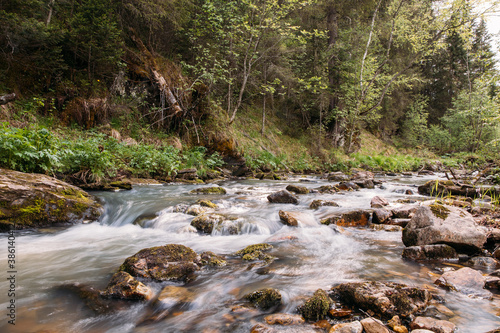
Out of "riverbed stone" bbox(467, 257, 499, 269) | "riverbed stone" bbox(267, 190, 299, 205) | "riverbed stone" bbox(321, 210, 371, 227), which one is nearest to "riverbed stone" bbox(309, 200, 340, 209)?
"riverbed stone" bbox(267, 190, 299, 205)

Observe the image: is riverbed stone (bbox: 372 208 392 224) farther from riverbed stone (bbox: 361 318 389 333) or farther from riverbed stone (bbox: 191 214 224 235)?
riverbed stone (bbox: 361 318 389 333)

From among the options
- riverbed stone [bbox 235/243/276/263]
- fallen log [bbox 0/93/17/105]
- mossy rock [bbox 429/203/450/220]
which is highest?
fallen log [bbox 0/93/17/105]

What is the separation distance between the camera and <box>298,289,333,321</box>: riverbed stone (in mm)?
2303

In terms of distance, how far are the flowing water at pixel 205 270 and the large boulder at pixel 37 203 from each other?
26 cm

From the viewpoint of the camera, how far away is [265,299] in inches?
101

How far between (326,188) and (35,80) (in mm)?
11677

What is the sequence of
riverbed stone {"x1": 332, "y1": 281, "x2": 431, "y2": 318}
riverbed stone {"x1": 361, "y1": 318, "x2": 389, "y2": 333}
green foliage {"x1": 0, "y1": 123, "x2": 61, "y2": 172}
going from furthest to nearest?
1. green foliage {"x1": 0, "y1": 123, "x2": 61, "y2": 172}
2. riverbed stone {"x1": 332, "y1": 281, "x2": 431, "y2": 318}
3. riverbed stone {"x1": 361, "y1": 318, "x2": 389, "y2": 333}

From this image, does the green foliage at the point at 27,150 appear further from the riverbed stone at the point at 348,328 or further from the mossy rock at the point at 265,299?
the riverbed stone at the point at 348,328

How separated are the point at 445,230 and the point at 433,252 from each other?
370 millimetres

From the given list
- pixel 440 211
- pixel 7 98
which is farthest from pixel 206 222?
pixel 7 98

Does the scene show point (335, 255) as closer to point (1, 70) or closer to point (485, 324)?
point (485, 324)

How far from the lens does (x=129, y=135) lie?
11375mm

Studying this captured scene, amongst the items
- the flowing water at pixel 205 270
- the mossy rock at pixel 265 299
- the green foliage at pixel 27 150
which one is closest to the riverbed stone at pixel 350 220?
the flowing water at pixel 205 270

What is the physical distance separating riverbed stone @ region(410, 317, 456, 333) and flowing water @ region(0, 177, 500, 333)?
0.19 m
